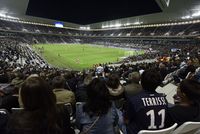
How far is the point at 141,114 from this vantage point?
3.46 metres

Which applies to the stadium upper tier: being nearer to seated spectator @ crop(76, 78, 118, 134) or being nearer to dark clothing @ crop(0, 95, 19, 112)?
dark clothing @ crop(0, 95, 19, 112)

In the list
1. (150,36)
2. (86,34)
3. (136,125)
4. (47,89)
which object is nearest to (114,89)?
(136,125)

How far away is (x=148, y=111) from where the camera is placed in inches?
136

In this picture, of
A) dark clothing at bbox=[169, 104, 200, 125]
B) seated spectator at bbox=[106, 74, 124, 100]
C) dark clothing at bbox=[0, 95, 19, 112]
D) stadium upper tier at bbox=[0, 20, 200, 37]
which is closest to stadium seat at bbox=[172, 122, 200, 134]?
dark clothing at bbox=[169, 104, 200, 125]

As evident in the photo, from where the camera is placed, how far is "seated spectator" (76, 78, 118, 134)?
335cm

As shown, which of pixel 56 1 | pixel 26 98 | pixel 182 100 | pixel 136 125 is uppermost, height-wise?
pixel 56 1

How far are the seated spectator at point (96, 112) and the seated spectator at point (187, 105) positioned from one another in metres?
1.04

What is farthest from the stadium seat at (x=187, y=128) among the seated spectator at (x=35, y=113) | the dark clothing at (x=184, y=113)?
the seated spectator at (x=35, y=113)

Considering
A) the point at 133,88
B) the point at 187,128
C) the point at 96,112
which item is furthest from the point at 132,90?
the point at 187,128

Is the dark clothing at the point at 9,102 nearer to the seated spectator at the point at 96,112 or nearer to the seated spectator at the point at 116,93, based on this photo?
the seated spectator at the point at 96,112

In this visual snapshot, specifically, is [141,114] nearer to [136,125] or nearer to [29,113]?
[136,125]

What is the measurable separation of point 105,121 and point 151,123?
0.70 m

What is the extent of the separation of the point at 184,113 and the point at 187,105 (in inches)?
6.9

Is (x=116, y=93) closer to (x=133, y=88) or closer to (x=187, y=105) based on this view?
(x=133, y=88)
